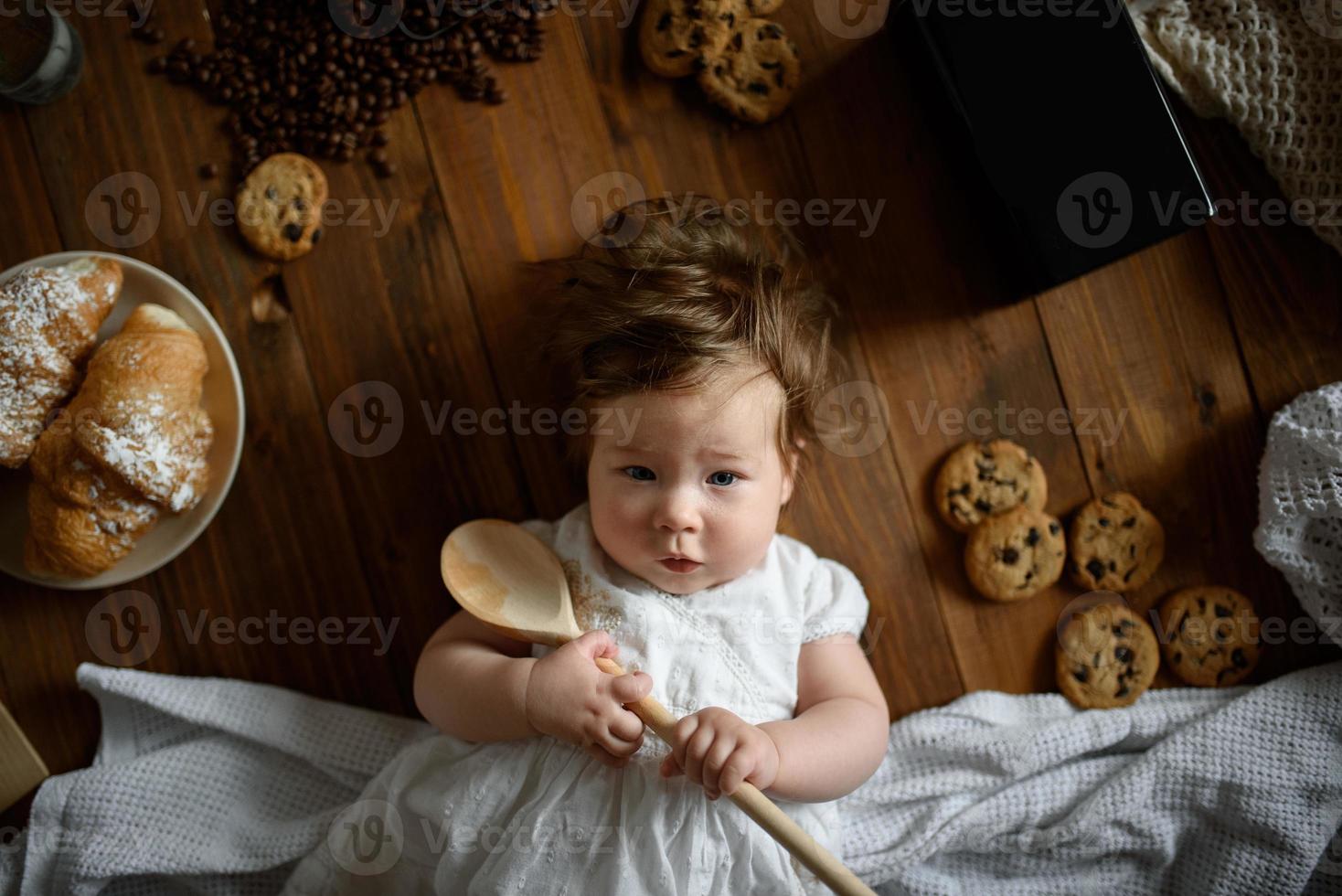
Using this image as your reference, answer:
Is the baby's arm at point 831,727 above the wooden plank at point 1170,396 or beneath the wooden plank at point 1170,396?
beneath

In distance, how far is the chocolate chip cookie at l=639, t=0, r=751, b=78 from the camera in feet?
3.57

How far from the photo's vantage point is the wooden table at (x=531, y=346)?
3.62ft

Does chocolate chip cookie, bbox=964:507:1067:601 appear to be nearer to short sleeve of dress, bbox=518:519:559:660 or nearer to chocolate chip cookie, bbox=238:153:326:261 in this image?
short sleeve of dress, bbox=518:519:559:660

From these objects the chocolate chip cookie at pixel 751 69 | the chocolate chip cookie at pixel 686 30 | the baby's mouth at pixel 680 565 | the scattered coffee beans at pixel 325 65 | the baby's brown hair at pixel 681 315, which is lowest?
the baby's mouth at pixel 680 565

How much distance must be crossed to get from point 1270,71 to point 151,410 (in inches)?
55.7

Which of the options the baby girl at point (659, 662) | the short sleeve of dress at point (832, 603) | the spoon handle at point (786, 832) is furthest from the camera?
the short sleeve of dress at point (832, 603)

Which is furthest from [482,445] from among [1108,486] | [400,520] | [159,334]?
[1108,486]

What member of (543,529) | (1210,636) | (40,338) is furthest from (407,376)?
(1210,636)

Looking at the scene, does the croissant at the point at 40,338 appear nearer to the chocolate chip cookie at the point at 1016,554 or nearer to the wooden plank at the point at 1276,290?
the chocolate chip cookie at the point at 1016,554

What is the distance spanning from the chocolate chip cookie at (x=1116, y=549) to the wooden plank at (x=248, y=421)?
913mm

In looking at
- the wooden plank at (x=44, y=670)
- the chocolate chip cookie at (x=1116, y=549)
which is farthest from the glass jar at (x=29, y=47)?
the chocolate chip cookie at (x=1116, y=549)

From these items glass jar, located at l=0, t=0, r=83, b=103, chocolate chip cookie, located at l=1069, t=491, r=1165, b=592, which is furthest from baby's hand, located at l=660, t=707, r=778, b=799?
glass jar, located at l=0, t=0, r=83, b=103

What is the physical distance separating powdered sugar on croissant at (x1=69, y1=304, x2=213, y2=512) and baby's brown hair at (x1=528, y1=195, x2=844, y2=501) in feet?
1.39

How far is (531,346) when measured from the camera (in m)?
1.10
